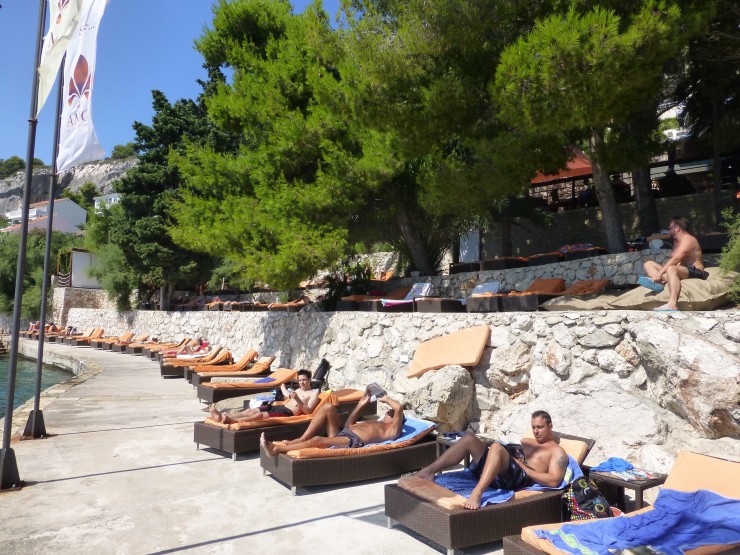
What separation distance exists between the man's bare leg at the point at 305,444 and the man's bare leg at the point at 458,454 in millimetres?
1137

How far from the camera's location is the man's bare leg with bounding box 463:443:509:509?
3.21 m

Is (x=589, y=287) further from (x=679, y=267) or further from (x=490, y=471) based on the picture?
(x=490, y=471)

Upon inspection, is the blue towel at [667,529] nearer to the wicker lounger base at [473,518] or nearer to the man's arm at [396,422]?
the wicker lounger base at [473,518]

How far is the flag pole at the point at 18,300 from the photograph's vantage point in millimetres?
4461

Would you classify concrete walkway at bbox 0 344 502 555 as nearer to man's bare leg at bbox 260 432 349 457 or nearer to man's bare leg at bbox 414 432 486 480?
man's bare leg at bbox 260 432 349 457

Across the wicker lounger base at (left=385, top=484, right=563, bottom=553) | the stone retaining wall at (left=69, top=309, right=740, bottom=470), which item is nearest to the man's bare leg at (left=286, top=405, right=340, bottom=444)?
the wicker lounger base at (left=385, top=484, right=563, bottom=553)

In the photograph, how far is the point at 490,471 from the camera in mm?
3375

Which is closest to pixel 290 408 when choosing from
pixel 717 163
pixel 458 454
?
pixel 458 454

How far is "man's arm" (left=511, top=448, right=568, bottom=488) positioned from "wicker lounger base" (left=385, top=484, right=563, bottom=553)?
121mm

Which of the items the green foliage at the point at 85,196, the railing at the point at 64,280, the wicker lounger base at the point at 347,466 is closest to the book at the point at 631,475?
the wicker lounger base at the point at 347,466

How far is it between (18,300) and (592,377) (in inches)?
217

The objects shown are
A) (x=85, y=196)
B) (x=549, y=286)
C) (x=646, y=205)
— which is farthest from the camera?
(x=85, y=196)

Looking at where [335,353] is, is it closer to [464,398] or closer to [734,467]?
[464,398]

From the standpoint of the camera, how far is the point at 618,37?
600 cm
